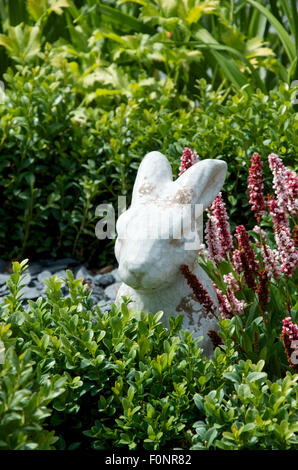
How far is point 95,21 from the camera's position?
5.07 m

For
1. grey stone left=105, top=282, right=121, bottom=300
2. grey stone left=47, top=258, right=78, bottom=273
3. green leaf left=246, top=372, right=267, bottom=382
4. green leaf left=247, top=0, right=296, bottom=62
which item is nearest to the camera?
green leaf left=246, top=372, right=267, bottom=382

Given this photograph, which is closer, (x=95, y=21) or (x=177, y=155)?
(x=177, y=155)

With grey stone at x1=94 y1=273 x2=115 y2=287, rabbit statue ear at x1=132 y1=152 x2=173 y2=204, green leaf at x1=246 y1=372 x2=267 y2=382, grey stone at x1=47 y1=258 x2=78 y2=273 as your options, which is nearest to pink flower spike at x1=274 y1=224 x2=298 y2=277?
green leaf at x1=246 y1=372 x2=267 y2=382

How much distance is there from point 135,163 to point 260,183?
63.5 inches

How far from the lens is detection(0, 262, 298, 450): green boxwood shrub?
172 centimetres

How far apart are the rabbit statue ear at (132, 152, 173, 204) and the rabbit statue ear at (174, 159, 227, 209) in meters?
0.08

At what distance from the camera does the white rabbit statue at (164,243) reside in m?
2.07

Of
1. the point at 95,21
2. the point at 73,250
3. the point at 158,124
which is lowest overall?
the point at 73,250

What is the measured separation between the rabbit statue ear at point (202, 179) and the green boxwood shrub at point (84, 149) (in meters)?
1.25

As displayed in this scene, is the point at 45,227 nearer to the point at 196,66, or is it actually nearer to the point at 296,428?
the point at 196,66

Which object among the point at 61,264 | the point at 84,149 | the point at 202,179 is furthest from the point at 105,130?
the point at 202,179

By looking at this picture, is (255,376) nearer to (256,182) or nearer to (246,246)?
(246,246)

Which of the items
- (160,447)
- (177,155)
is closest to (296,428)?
(160,447)

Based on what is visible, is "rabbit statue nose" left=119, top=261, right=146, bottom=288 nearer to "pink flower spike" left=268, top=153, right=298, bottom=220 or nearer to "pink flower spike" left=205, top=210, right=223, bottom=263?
"pink flower spike" left=205, top=210, right=223, bottom=263
